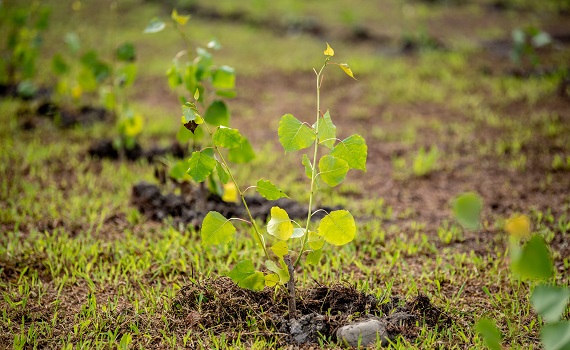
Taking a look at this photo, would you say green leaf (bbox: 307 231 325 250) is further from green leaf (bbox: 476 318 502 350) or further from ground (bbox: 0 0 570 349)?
green leaf (bbox: 476 318 502 350)

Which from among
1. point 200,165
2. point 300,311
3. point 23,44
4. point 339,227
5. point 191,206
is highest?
point 200,165

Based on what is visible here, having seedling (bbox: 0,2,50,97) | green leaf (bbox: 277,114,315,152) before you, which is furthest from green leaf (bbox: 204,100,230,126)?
seedling (bbox: 0,2,50,97)

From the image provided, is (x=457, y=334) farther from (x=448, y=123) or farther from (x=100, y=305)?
(x=448, y=123)

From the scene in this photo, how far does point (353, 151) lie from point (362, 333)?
0.62m

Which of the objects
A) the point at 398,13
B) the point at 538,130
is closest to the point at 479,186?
the point at 538,130

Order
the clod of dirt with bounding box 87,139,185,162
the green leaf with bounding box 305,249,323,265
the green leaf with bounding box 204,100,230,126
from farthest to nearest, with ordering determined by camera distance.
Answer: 1. the clod of dirt with bounding box 87,139,185,162
2. the green leaf with bounding box 204,100,230,126
3. the green leaf with bounding box 305,249,323,265

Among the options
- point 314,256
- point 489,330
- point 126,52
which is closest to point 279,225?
point 314,256

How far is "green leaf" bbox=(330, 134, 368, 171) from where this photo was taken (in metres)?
1.81

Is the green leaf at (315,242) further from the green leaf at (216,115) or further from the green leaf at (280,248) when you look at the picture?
the green leaf at (216,115)

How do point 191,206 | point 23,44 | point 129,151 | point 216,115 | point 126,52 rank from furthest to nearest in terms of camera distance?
1. point 23,44
2. point 129,151
3. point 126,52
4. point 191,206
5. point 216,115

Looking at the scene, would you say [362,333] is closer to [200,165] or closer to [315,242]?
[315,242]

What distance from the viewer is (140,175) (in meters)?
3.50

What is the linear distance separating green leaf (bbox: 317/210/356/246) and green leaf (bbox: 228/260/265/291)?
0.26m

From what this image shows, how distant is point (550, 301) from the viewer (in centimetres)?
129
